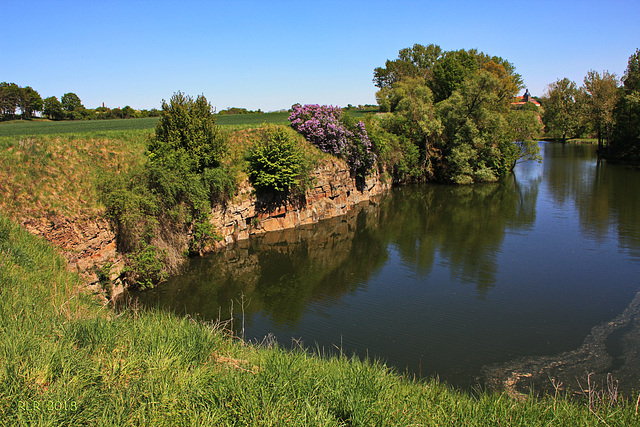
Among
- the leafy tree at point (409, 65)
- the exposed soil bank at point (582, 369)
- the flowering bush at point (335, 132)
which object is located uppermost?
the leafy tree at point (409, 65)

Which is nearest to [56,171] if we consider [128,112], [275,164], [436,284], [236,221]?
[236,221]

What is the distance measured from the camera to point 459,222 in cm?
2595

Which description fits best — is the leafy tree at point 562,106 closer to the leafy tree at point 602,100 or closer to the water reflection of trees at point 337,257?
the leafy tree at point 602,100

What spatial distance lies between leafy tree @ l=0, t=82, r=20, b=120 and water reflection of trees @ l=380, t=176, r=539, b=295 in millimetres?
47601

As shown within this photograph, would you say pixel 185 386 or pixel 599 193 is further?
pixel 599 193

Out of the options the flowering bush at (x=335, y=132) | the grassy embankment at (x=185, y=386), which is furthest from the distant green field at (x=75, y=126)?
the grassy embankment at (x=185, y=386)

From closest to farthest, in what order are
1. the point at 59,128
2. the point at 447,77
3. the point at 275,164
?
the point at 275,164, the point at 59,128, the point at 447,77

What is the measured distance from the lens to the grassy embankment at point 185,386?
5.80m

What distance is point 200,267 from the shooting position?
18438mm

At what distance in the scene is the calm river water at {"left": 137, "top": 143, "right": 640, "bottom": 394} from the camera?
1180cm

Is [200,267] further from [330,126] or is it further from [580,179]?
[580,179]

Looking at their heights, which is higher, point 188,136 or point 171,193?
point 188,136

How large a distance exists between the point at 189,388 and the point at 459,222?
22.2m

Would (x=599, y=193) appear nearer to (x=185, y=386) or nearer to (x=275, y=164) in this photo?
(x=275, y=164)
